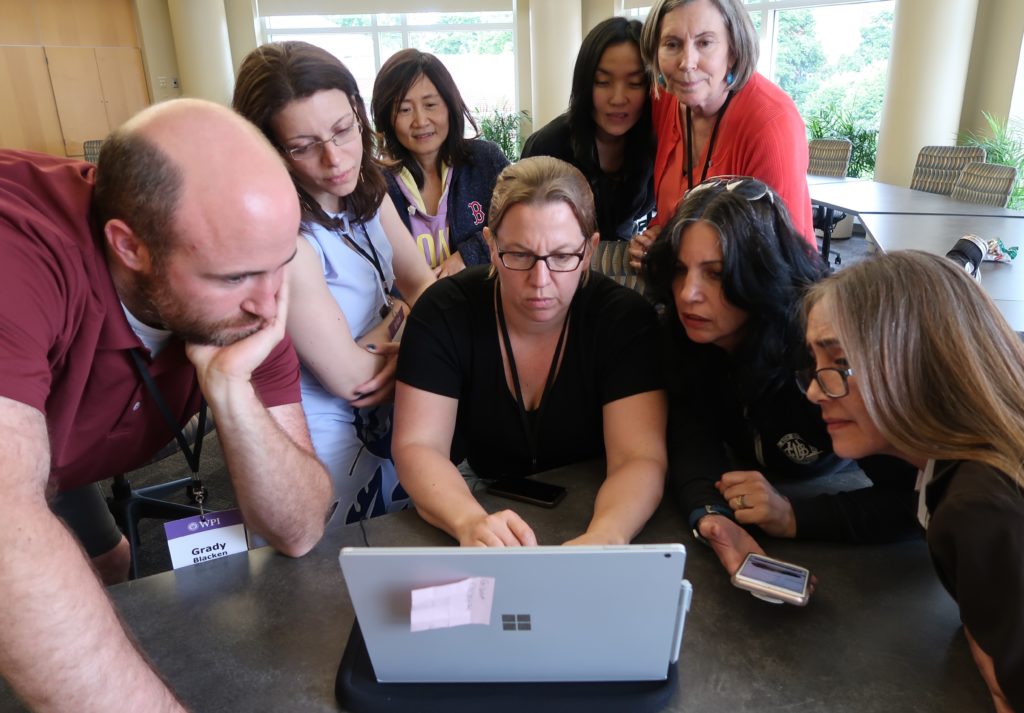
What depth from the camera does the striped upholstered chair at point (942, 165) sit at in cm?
505

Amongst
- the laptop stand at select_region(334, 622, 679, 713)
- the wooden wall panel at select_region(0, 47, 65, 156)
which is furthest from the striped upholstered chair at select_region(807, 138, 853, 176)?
the wooden wall panel at select_region(0, 47, 65, 156)

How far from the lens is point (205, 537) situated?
1.20 metres

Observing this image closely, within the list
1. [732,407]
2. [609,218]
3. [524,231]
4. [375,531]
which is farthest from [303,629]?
[609,218]

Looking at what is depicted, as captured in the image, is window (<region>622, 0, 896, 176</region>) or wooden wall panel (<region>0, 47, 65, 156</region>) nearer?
window (<region>622, 0, 896, 176</region>)

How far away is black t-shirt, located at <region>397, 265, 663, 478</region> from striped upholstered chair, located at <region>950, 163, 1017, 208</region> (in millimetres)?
3933

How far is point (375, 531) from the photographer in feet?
4.10

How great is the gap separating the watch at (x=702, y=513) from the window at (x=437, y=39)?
30.3ft

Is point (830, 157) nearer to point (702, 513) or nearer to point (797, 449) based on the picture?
point (797, 449)

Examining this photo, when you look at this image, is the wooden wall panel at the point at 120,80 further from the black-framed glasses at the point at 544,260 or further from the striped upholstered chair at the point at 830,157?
the black-framed glasses at the point at 544,260

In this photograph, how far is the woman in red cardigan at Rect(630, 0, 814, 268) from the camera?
183 cm

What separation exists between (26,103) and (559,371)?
9.90 m

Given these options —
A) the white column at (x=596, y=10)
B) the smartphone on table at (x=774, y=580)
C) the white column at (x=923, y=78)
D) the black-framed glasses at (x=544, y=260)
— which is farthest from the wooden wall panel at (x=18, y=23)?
the smartphone on table at (x=774, y=580)

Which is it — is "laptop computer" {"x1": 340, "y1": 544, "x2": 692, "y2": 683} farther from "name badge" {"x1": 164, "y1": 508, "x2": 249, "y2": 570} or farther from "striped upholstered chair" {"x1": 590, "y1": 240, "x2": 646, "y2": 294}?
"striped upholstered chair" {"x1": 590, "y1": 240, "x2": 646, "y2": 294}

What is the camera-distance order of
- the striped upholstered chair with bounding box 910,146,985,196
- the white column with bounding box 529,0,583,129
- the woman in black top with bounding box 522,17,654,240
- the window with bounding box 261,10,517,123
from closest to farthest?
the woman in black top with bounding box 522,17,654,240 → the striped upholstered chair with bounding box 910,146,985,196 → the white column with bounding box 529,0,583,129 → the window with bounding box 261,10,517,123
